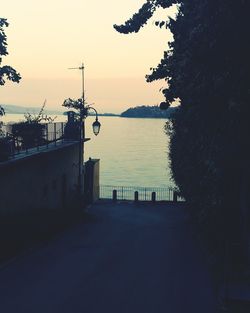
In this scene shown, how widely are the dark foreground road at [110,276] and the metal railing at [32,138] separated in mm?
4131

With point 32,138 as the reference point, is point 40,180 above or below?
below

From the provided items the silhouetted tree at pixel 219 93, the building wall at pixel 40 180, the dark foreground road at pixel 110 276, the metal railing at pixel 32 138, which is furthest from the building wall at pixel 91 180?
the silhouetted tree at pixel 219 93

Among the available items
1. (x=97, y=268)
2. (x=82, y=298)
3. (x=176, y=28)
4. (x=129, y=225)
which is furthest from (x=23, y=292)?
(x=129, y=225)

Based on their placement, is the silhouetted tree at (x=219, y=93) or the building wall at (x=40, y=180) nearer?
the silhouetted tree at (x=219, y=93)

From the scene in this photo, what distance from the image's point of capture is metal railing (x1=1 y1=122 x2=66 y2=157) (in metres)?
19.7

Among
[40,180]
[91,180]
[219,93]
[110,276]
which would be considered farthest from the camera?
[91,180]

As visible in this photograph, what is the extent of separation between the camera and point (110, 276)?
631 inches

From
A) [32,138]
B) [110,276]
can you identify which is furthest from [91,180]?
[110,276]

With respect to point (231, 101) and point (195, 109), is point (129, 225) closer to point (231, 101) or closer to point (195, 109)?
point (195, 109)

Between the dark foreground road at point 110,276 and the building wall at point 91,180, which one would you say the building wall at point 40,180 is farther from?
the building wall at point 91,180

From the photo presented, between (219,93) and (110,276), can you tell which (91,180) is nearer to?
(110,276)

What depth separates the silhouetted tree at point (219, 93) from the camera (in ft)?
40.2

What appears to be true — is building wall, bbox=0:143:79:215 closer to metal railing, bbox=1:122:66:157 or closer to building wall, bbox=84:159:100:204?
metal railing, bbox=1:122:66:157

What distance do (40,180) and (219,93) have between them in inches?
462
